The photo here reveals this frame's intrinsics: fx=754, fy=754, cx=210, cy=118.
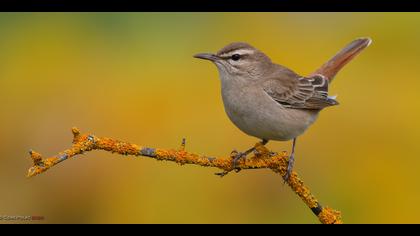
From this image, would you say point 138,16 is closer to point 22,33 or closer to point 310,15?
point 22,33

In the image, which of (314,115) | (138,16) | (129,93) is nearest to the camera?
(314,115)

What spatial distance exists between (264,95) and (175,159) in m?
2.15

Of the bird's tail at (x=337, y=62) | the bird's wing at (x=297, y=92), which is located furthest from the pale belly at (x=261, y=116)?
the bird's tail at (x=337, y=62)

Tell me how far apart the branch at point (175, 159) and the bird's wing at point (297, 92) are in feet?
5.23

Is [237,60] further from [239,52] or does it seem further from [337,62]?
[337,62]

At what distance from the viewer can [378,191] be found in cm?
990

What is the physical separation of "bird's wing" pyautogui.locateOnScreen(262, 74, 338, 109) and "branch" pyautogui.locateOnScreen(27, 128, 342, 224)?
159 cm

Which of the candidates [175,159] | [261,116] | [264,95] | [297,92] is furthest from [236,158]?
[297,92]

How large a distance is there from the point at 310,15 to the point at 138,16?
114 inches

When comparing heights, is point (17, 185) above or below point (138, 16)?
below

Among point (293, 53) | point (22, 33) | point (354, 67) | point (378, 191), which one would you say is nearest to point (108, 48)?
point (22, 33)

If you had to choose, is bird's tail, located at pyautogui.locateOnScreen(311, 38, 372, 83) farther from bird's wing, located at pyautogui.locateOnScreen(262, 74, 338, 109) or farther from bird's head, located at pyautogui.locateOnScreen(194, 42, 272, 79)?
bird's head, located at pyautogui.locateOnScreen(194, 42, 272, 79)

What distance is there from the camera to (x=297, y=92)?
8.05m

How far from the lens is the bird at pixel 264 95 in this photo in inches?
284
